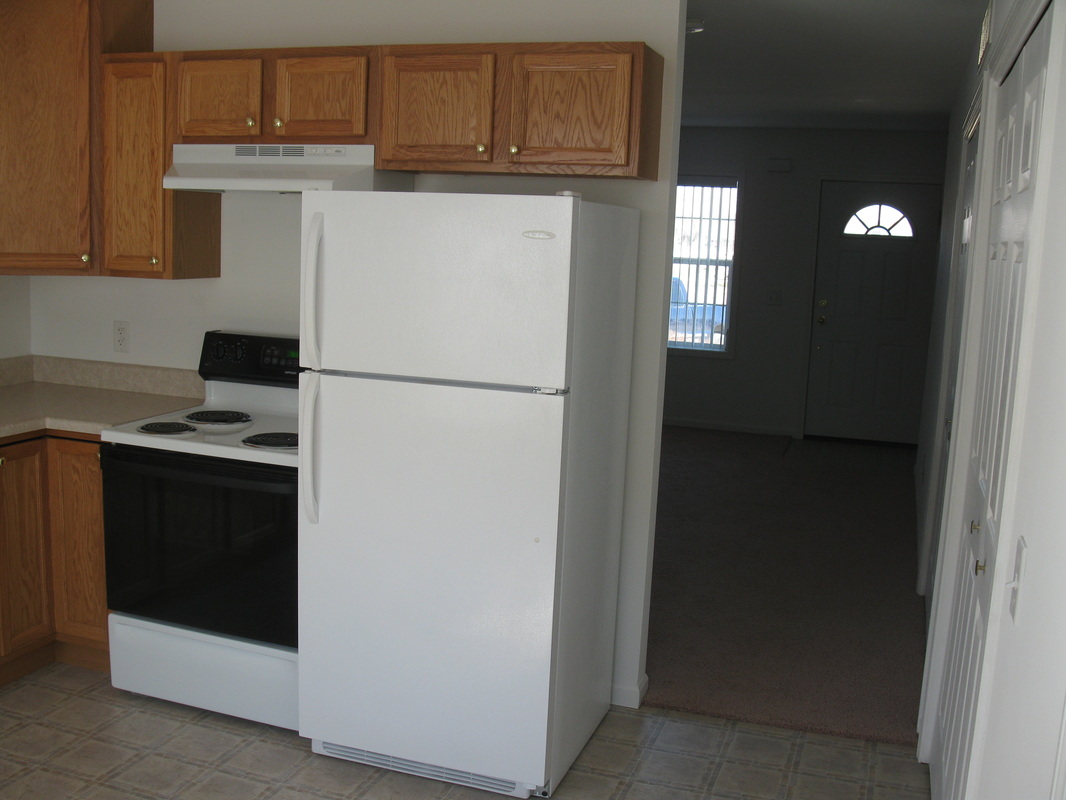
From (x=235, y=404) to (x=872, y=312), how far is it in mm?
5504

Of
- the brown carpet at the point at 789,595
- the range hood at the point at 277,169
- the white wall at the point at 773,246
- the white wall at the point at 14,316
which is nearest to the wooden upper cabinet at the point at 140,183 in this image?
the range hood at the point at 277,169

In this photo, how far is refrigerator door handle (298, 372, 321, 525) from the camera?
2.66 m

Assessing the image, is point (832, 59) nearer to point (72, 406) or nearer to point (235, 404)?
point (235, 404)

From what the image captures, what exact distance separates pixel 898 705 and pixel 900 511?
2.67 m

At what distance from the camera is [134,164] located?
3.21 metres

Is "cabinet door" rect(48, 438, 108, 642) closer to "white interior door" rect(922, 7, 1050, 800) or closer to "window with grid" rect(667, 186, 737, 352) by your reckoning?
"white interior door" rect(922, 7, 1050, 800)

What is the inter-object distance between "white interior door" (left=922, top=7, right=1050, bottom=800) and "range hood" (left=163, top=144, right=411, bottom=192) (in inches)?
69.1

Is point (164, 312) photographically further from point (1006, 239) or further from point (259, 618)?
point (1006, 239)

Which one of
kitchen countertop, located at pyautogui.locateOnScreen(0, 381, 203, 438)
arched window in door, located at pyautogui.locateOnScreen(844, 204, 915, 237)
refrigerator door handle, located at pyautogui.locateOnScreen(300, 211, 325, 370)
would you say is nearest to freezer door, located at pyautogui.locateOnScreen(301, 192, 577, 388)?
refrigerator door handle, located at pyautogui.locateOnScreen(300, 211, 325, 370)

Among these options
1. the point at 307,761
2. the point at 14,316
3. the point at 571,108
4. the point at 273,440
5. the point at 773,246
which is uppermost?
the point at 571,108

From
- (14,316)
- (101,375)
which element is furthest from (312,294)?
(14,316)

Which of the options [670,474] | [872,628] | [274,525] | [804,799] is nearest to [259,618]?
[274,525]

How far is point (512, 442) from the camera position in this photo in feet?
8.21

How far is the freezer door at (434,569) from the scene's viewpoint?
8.27 feet
